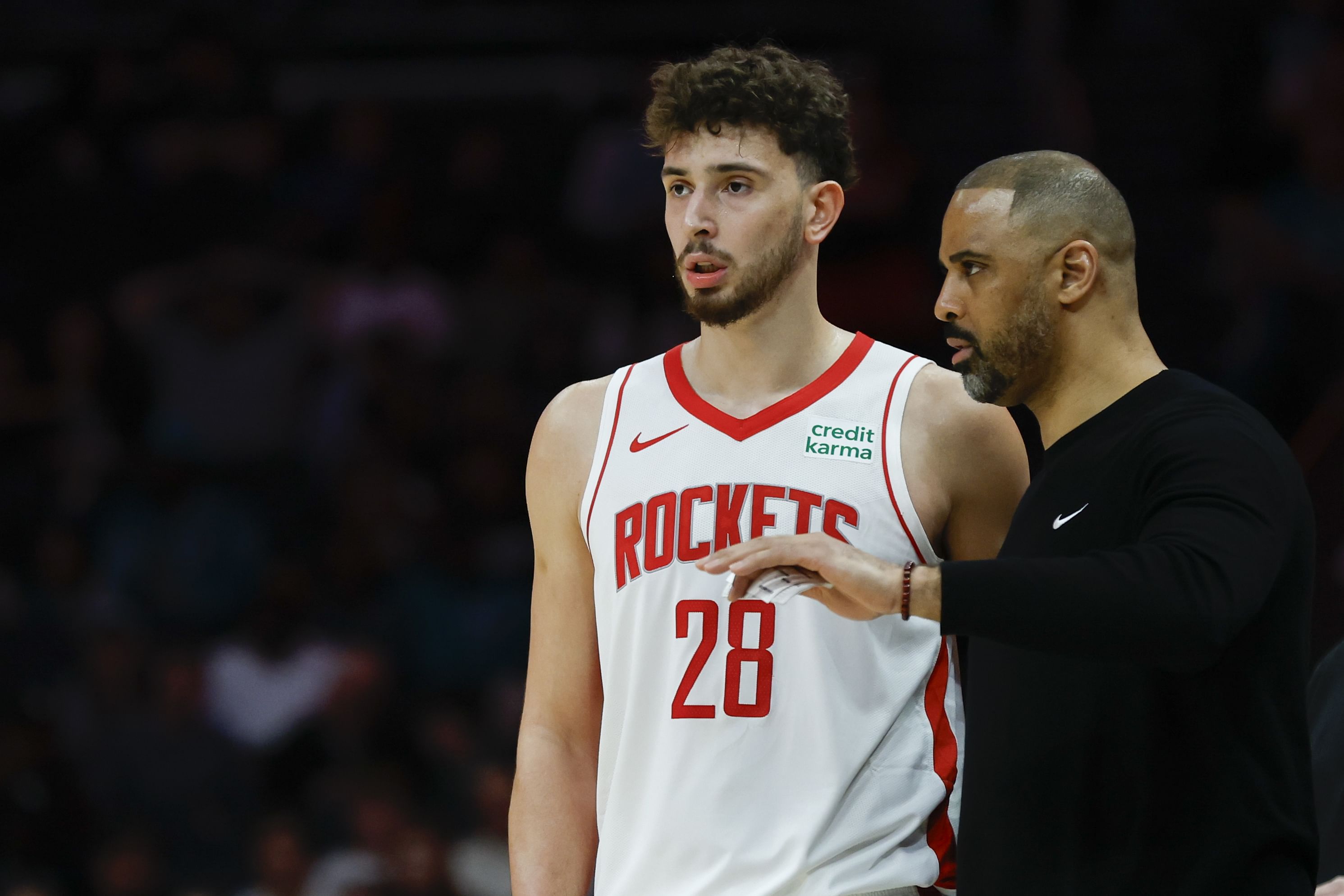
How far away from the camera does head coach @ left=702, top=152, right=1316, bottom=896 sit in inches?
83.4

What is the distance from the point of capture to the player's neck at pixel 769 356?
3412 millimetres

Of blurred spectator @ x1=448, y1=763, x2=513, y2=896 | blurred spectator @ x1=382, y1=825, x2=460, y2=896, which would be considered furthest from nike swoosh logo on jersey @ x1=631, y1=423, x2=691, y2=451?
blurred spectator @ x1=382, y1=825, x2=460, y2=896

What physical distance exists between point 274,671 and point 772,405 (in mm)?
4834

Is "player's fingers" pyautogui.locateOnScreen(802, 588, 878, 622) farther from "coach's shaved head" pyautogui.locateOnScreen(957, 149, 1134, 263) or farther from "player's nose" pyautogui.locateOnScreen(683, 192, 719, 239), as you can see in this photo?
"player's nose" pyautogui.locateOnScreen(683, 192, 719, 239)

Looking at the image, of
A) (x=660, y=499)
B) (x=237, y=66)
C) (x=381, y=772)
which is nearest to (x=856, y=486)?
(x=660, y=499)

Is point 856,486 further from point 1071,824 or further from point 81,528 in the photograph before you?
point 81,528

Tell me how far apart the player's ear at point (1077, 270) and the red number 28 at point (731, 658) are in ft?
2.95

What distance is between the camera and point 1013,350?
8.80ft

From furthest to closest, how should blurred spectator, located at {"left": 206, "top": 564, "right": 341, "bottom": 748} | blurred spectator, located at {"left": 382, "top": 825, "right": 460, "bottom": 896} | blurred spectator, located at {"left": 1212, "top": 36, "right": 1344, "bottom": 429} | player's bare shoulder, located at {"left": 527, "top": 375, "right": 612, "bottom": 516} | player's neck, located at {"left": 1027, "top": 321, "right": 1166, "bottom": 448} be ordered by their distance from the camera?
blurred spectator, located at {"left": 206, "top": 564, "right": 341, "bottom": 748} < blurred spectator, located at {"left": 1212, "top": 36, "right": 1344, "bottom": 429} < blurred spectator, located at {"left": 382, "top": 825, "right": 460, "bottom": 896} < player's bare shoulder, located at {"left": 527, "top": 375, "right": 612, "bottom": 516} < player's neck, located at {"left": 1027, "top": 321, "right": 1166, "bottom": 448}

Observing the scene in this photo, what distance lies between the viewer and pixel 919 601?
2217mm

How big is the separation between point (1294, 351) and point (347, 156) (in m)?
5.11

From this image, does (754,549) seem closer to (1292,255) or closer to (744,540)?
(744,540)

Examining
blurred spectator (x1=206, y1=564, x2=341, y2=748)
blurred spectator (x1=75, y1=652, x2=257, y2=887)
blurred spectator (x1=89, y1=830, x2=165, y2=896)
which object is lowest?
A: blurred spectator (x1=89, y1=830, x2=165, y2=896)

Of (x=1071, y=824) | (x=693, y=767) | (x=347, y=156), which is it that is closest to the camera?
(x=1071, y=824)
